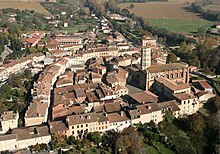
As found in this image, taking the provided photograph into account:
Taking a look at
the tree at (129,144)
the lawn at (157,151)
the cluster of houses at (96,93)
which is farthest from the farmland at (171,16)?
the tree at (129,144)

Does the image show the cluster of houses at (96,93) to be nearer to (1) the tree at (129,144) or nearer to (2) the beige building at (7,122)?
(2) the beige building at (7,122)

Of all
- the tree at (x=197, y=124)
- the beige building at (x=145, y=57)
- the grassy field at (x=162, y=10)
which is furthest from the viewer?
the grassy field at (x=162, y=10)

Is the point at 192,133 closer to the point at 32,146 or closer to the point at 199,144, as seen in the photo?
the point at 199,144

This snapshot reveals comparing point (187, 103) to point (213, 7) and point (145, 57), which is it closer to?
point (145, 57)

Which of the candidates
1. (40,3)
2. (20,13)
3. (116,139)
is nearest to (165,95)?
(116,139)

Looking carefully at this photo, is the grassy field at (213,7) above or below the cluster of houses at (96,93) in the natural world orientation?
above

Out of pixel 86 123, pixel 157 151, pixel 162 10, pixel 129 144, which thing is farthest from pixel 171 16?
pixel 129 144

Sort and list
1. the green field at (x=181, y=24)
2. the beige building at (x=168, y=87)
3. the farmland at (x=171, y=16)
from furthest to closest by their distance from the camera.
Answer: the farmland at (x=171, y=16), the green field at (x=181, y=24), the beige building at (x=168, y=87)
